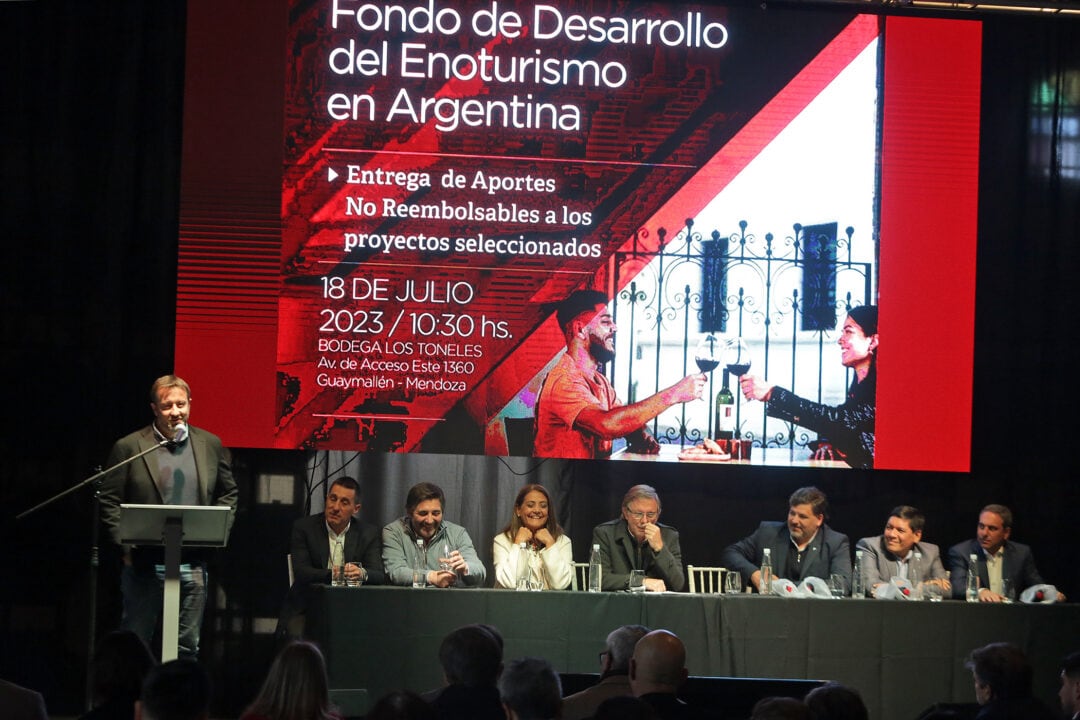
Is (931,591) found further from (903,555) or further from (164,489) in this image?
(164,489)

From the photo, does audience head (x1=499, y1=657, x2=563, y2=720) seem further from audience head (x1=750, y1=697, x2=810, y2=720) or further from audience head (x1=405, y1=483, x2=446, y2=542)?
audience head (x1=405, y1=483, x2=446, y2=542)

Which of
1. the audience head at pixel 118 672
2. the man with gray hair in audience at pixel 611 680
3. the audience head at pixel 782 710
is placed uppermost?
the audience head at pixel 782 710

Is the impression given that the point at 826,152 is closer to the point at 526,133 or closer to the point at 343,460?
the point at 526,133

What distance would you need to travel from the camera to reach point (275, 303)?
642 centimetres

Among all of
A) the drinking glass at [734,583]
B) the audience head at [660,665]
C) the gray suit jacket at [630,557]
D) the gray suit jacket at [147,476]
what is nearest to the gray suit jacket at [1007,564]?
the drinking glass at [734,583]

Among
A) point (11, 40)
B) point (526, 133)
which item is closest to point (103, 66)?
point (11, 40)

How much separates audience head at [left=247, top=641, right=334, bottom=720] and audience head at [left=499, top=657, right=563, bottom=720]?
0.42 m

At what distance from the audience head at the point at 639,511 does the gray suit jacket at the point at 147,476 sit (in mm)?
1701

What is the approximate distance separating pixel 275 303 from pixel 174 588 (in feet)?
6.86

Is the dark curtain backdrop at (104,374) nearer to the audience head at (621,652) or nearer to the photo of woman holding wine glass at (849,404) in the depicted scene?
the photo of woman holding wine glass at (849,404)

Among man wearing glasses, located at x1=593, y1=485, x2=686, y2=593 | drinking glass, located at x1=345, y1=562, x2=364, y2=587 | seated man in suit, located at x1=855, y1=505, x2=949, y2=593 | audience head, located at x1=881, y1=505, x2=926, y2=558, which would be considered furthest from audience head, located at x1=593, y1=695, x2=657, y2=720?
audience head, located at x1=881, y1=505, x2=926, y2=558

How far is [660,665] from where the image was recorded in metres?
3.36

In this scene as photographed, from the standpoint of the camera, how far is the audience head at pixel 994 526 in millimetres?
6121

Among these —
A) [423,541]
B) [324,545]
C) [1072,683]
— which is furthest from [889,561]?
[324,545]
